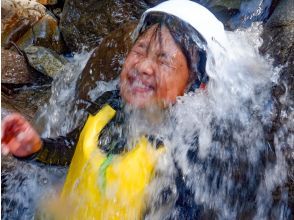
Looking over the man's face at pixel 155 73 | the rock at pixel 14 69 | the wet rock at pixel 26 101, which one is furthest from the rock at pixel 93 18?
the man's face at pixel 155 73

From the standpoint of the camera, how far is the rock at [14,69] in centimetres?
592

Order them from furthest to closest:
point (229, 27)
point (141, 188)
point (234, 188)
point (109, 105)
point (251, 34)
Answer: point (229, 27)
point (251, 34)
point (109, 105)
point (234, 188)
point (141, 188)

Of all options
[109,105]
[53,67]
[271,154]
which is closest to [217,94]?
[271,154]

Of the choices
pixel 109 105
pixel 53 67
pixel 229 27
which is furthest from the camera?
pixel 53 67

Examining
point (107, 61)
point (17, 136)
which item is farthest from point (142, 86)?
point (107, 61)

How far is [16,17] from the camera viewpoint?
7.33 meters

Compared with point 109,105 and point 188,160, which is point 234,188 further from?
point 109,105

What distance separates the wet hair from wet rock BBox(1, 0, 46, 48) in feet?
14.9

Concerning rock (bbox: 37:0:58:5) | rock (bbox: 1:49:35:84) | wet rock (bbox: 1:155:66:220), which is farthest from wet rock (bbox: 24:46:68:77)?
wet rock (bbox: 1:155:66:220)

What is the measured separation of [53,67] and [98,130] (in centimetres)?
340

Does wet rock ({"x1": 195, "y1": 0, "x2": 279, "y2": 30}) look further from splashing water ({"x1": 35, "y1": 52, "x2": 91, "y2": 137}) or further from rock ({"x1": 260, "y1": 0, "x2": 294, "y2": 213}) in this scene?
splashing water ({"x1": 35, "y1": 52, "x2": 91, "y2": 137})

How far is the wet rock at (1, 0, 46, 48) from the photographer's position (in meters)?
7.07

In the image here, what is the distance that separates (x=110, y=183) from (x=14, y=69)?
3.83 meters

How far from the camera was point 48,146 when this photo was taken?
9.49ft
